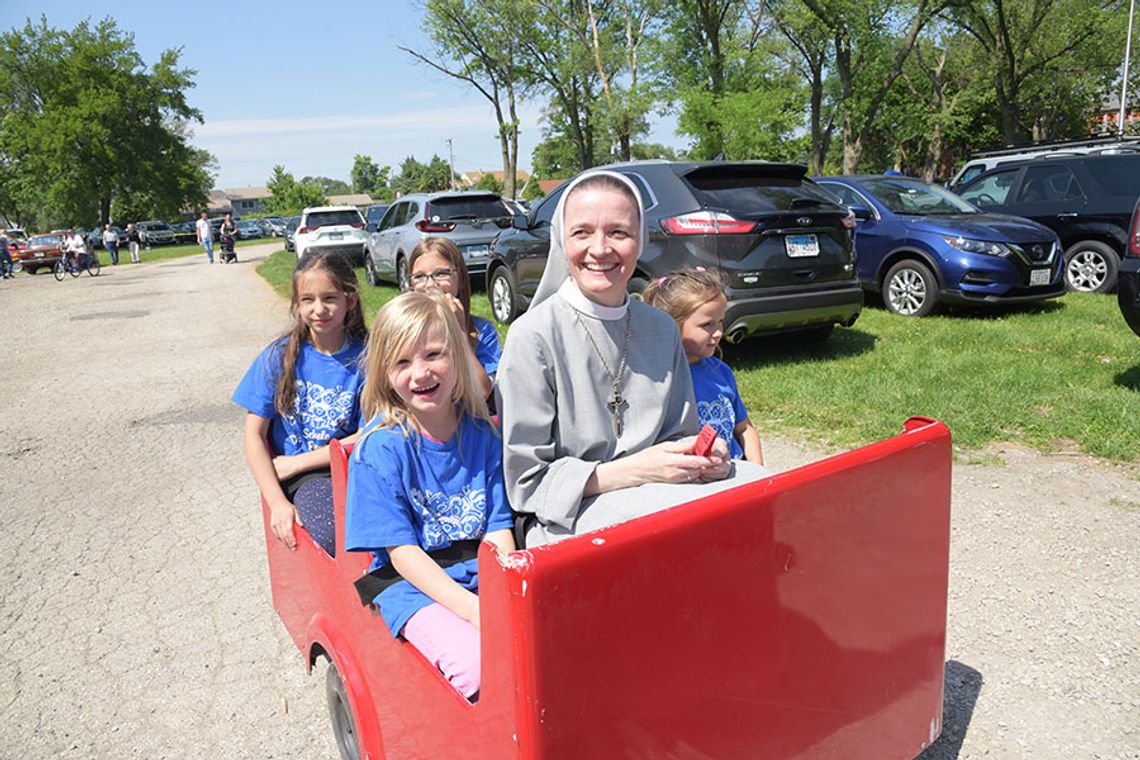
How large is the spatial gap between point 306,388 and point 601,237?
1411mm

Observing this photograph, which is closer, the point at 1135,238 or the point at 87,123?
the point at 1135,238

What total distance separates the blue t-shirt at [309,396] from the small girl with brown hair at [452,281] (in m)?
0.59

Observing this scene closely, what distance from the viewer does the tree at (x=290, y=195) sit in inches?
3733

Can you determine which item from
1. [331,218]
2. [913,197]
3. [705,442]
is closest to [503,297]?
[913,197]

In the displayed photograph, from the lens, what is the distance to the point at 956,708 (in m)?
2.55

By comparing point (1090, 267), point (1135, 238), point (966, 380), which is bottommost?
point (966, 380)

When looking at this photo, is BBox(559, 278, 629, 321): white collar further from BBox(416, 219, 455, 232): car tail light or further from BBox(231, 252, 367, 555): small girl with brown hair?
BBox(416, 219, 455, 232): car tail light

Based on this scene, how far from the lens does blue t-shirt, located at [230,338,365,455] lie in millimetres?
2848

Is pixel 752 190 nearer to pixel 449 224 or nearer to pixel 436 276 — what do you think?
pixel 436 276

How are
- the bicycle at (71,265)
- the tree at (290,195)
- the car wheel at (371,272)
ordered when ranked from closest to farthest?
the car wheel at (371,272), the bicycle at (71,265), the tree at (290,195)

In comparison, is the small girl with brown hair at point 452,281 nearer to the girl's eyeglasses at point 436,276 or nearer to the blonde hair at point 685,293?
the girl's eyeglasses at point 436,276

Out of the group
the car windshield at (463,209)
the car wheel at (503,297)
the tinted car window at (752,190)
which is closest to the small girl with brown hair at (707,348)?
the tinted car window at (752,190)

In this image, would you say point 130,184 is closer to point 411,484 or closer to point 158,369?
point 158,369

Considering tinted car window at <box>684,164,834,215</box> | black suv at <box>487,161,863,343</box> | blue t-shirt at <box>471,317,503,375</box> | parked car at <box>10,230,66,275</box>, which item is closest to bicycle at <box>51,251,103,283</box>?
parked car at <box>10,230,66,275</box>
